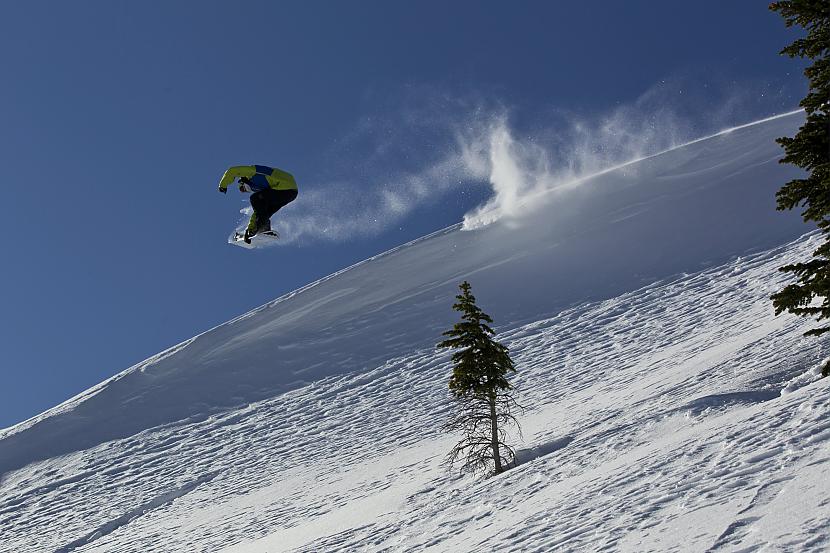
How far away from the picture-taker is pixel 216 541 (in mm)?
25344

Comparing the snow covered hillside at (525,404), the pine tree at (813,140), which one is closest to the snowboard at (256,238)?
the snow covered hillside at (525,404)

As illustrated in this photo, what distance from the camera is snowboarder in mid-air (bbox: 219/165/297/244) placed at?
44.0ft

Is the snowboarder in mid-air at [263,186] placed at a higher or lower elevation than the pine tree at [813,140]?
higher

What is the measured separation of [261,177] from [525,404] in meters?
20.2

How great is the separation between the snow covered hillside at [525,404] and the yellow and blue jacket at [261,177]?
21.3 feet

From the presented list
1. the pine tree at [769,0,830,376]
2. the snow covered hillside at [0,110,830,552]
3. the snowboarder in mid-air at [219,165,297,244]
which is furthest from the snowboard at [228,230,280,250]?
the pine tree at [769,0,830,376]

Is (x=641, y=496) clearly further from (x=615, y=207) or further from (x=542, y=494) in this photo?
(x=615, y=207)

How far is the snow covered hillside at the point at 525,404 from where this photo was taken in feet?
33.0

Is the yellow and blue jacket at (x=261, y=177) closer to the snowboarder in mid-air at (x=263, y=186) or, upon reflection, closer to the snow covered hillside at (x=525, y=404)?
the snowboarder in mid-air at (x=263, y=186)

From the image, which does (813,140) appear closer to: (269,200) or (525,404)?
(269,200)

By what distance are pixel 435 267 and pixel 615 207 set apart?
15121mm

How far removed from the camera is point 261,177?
44.7 feet

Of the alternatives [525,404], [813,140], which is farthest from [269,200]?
[525,404]

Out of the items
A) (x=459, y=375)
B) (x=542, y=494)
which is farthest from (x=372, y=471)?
(x=542, y=494)
